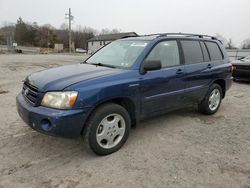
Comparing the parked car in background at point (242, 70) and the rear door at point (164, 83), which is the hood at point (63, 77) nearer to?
the rear door at point (164, 83)

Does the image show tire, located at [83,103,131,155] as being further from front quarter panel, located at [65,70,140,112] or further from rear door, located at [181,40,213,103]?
rear door, located at [181,40,213,103]

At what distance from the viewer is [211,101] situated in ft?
17.4

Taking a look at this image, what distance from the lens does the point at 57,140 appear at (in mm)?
3826

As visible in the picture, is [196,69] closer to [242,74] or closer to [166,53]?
[166,53]

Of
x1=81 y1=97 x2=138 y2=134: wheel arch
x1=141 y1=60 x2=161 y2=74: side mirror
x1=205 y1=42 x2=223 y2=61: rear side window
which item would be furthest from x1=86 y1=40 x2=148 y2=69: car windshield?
x1=205 y1=42 x2=223 y2=61: rear side window

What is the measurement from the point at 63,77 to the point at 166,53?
6.13 ft

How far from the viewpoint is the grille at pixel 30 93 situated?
314cm

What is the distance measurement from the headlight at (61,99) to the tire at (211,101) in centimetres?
320

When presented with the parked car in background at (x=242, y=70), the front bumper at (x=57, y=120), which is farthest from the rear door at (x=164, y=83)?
the parked car in background at (x=242, y=70)

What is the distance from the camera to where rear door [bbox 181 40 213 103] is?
448 cm

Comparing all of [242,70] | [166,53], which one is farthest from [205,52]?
[242,70]

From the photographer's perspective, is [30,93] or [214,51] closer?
[30,93]

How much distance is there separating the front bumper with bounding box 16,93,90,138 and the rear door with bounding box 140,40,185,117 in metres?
1.11

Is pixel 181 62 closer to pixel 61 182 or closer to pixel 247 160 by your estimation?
pixel 247 160
